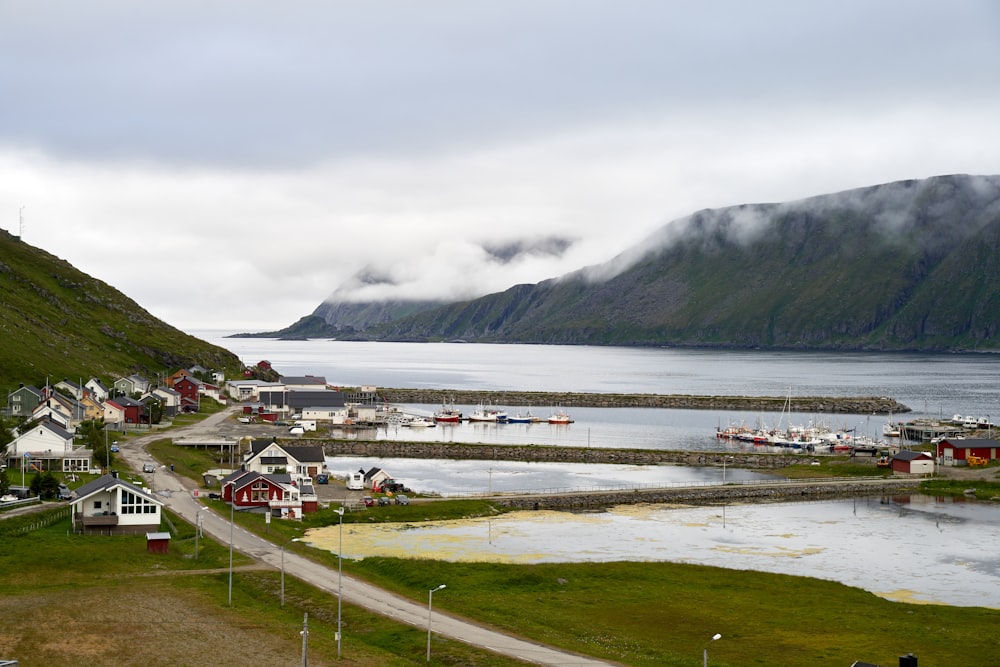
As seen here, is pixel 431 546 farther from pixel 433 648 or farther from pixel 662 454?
pixel 662 454

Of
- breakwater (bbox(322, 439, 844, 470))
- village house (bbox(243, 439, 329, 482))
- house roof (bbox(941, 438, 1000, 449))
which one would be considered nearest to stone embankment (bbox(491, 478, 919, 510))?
house roof (bbox(941, 438, 1000, 449))

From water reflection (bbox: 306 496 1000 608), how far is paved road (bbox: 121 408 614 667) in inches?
231

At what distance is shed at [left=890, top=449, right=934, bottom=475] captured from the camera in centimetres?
10944

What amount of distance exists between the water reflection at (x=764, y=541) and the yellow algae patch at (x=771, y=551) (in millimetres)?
73

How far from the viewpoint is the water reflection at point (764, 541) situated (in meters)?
63.8

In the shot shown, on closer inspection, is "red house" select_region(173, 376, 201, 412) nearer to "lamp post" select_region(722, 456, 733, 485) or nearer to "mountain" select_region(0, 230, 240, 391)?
"mountain" select_region(0, 230, 240, 391)

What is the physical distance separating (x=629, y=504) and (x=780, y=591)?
35151 mm

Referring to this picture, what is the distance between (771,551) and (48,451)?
199 feet

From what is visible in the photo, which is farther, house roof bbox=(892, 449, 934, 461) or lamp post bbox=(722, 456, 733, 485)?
house roof bbox=(892, 449, 934, 461)

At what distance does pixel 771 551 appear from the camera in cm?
7094

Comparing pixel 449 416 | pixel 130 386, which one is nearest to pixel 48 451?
pixel 130 386

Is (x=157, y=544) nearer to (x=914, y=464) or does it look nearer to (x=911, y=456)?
(x=914, y=464)

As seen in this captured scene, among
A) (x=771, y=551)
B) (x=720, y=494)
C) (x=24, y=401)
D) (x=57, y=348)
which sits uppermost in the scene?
(x=57, y=348)

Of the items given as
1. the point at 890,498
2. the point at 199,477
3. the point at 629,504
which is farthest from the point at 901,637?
the point at 199,477
